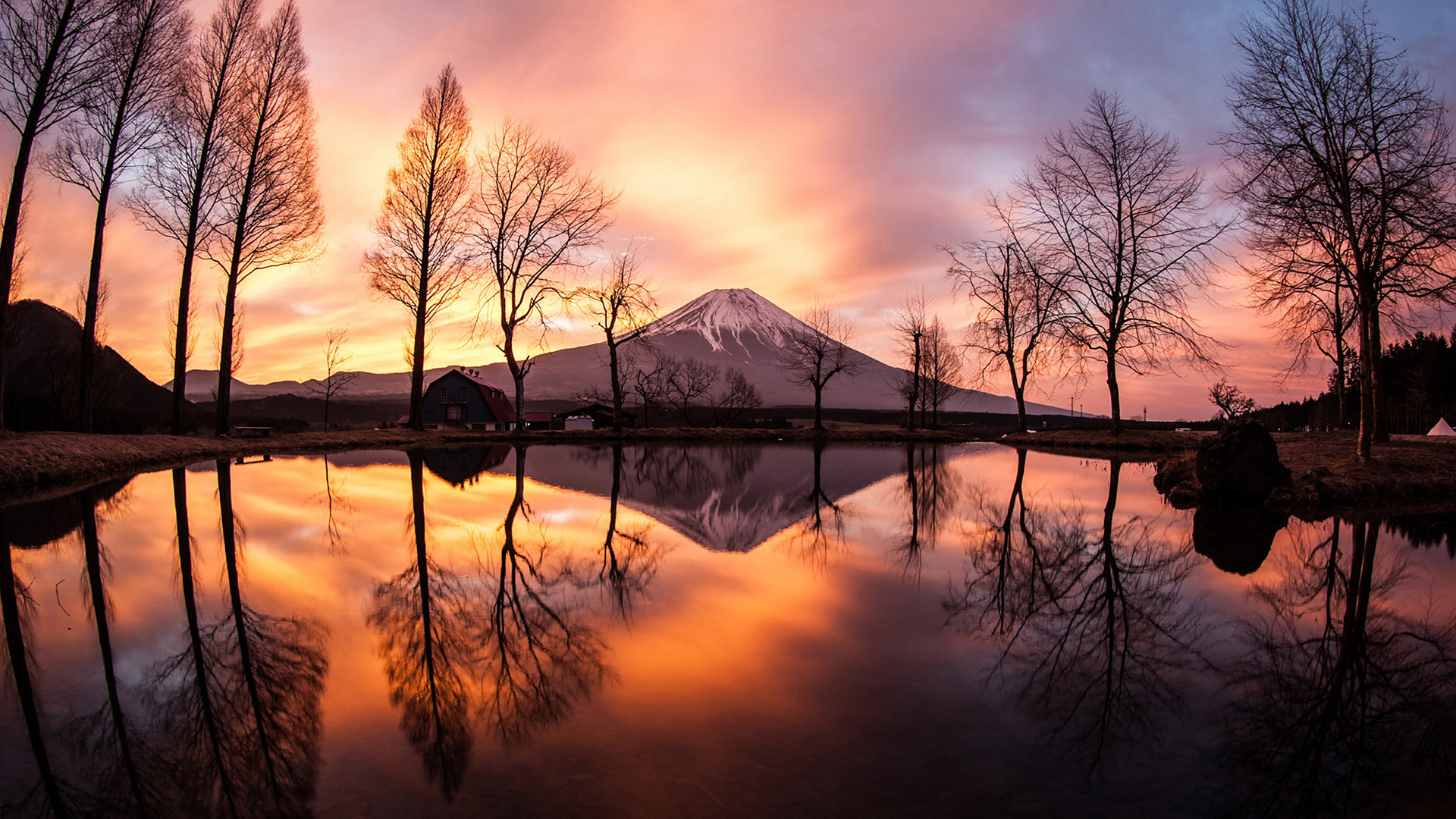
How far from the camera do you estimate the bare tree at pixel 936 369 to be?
4750cm

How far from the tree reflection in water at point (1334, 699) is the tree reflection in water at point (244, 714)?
3.80 metres

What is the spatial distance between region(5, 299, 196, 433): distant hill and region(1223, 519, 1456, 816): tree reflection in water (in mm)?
24163

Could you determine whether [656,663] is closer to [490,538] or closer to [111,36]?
[490,538]

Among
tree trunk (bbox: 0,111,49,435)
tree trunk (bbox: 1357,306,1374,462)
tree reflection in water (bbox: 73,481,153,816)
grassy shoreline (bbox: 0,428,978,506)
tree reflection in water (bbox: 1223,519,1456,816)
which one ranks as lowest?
tree reflection in water (bbox: 1223,519,1456,816)

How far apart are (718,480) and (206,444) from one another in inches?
643

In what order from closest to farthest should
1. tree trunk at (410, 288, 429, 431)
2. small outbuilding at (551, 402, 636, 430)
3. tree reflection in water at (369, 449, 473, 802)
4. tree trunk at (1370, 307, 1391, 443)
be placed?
tree reflection in water at (369, 449, 473, 802), tree trunk at (1370, 307, 1391, 443), tree trunk at (410, 288, 429, 431), small outbuilding at (551, 402, 636, 430)

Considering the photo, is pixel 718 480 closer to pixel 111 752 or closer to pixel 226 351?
pixel 111 752

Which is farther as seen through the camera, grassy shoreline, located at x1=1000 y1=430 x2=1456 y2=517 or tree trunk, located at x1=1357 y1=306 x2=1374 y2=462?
tree trunk, located at x1=1357 y1=306 x2=1374 y2=462

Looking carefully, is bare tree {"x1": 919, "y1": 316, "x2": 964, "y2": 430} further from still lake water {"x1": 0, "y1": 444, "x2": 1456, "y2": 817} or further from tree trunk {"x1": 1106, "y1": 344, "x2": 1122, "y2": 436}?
still lake water {"x1": 0, "y1": 444, "x2": 1456, "y2": 817}

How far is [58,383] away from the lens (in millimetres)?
43688

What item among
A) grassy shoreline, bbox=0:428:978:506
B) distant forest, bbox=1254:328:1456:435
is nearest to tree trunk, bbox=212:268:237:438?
grassy shoreline, bbox=0:428:978:506

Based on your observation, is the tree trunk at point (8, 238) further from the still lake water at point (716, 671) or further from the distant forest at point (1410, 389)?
the distant forest at point (1410, 389)

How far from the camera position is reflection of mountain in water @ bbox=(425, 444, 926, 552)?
9672 mm

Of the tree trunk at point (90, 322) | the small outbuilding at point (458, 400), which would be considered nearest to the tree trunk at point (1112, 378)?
the tree trunk at point (90, 322)
